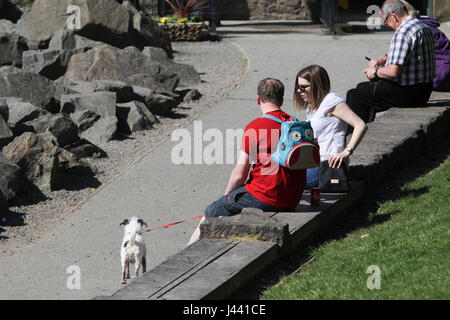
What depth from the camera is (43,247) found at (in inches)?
306

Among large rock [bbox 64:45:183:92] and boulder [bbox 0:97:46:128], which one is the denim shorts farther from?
large rock [bbox 64:45:183:92]

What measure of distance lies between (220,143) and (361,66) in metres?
5.58

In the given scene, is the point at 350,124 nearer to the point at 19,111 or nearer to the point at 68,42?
the point at 19,111

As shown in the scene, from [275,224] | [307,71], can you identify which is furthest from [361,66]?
[275,224]

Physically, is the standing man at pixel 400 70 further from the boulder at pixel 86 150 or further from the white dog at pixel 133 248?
the boulder at pixel 86 150

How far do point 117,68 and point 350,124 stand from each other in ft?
27.0

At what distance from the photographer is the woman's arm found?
6.35 m

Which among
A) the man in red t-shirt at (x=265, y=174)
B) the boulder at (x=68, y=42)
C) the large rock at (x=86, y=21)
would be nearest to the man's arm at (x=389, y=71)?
the man in red t-shirt at (x=265, y=174)

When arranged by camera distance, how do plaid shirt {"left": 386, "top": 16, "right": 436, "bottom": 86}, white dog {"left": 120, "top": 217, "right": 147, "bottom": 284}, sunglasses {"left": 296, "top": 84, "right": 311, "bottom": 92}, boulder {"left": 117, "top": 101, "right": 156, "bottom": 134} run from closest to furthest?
1. white dog {"left": 120, "top": 217, "right": 147, "bottom": 284}
2. sunglasses {"left": 296, "top": 84, "right": 311, "bottom": 92}
3. plaid shirt {"left": 386, "top": 16, "right": 436, "bottom": 86}
4. boulder {"left": 117, "top": 101, "right": 156, "bottom": 134}

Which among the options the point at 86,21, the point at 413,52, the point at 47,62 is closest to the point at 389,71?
the point at 413,52

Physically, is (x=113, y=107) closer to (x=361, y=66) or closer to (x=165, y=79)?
(x=165, y=79)

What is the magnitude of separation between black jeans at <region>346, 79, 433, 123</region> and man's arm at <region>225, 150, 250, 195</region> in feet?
9.55

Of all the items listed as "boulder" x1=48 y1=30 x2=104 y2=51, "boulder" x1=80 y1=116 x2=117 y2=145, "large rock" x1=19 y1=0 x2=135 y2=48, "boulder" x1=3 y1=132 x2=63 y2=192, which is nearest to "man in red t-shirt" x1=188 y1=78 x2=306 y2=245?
"boulder" x1=3 y1=132 x2=63 y2=192

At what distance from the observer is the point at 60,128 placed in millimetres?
10789
